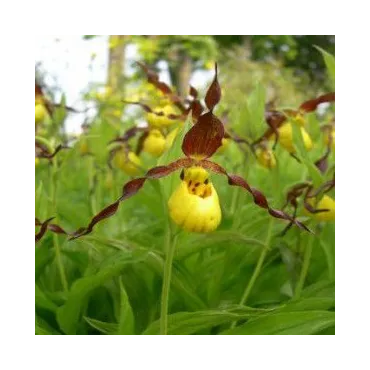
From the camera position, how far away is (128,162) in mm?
1797

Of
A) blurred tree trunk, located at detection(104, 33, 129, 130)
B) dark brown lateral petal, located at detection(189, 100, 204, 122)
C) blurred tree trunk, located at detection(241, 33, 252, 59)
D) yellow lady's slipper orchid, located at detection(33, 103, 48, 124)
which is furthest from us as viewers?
blurred tree trunk, located at detection(241, 33, 252, 59)

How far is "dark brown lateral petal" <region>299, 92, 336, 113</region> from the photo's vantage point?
1.59 m

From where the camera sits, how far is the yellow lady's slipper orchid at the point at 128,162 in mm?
1797

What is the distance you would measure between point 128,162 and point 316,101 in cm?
62

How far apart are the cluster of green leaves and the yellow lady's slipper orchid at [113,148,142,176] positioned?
12cm

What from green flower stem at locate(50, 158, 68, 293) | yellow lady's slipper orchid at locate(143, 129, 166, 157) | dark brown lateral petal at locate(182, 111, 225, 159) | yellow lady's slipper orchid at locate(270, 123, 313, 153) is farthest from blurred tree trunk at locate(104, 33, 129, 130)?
dark brown lateral petal at locate(182, 111, 225, 159)

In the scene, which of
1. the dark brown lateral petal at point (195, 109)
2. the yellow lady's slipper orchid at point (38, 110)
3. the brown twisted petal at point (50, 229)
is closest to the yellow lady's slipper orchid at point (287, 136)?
the dark brown lateral petal at point (195, 109)

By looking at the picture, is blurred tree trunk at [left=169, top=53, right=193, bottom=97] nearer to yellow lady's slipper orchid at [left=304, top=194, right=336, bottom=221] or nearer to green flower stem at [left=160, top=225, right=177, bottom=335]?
yellow lady's slipper orchid at [left=304, top=194, right=336, bottom=221]

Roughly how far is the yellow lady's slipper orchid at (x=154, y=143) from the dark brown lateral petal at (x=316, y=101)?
1.43ft

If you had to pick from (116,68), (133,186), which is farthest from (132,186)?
(116,68)

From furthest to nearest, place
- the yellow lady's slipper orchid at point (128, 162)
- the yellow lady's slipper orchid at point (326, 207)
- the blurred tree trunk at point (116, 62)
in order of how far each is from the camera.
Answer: the blurred tree trunk at point (116, 62), the yellow lady's slipper orchid at point (128, 162), the yellow lady's slipper orchid at point (326, 207)

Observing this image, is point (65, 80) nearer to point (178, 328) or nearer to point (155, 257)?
point (155, 257)

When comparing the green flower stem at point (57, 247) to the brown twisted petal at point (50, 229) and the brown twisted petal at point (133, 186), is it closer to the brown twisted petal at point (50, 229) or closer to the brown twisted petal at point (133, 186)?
the brown twisted petal at point (50, 229)
